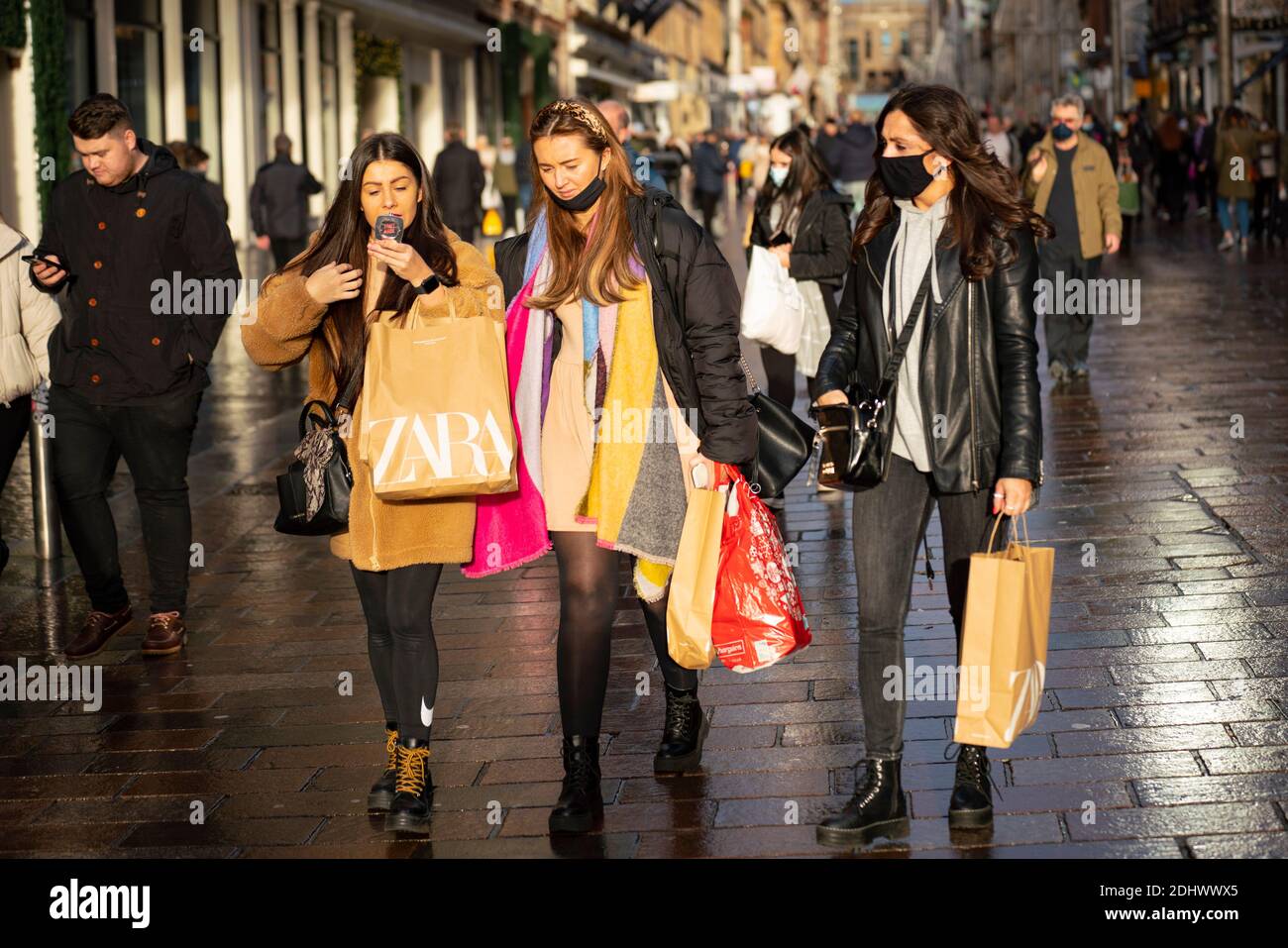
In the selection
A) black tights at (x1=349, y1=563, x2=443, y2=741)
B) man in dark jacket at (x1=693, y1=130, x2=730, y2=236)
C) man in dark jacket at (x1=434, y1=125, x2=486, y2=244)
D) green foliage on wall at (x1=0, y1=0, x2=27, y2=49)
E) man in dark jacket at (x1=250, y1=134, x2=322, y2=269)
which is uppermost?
green foliage on wall at (x1=0, y1=0, x2=27, y2=49)

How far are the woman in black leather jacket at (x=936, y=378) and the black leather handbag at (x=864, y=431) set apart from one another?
28mm

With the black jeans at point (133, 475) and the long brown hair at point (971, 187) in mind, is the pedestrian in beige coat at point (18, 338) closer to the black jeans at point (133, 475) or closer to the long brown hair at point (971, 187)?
the black jeans at point (133, 475)

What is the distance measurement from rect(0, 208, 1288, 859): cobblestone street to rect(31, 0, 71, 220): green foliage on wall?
39.0 feet

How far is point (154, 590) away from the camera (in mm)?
6969

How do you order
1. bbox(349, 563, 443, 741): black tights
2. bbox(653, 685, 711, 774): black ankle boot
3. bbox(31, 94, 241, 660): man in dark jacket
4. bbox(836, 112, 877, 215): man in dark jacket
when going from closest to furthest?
bbox(349, 563, 443, 741): black tights → bbox(653, 685, 711, 774): black ankle boot → bbox(31, 94, 241, 660): man in dark jacket → bbox(836, 112, 877, 215): man in dark jacket

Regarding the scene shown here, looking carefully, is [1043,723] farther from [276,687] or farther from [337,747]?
[276,687]

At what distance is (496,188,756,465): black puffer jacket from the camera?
15.6ft

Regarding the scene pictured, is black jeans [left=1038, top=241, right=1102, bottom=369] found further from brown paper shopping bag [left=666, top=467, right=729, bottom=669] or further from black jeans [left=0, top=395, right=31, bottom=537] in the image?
brown paper shopping bag [left=666, top=467, right=729, bottom=669]

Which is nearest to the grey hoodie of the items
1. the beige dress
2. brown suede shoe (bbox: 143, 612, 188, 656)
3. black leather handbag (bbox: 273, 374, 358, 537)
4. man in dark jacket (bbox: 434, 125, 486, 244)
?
the beige dress

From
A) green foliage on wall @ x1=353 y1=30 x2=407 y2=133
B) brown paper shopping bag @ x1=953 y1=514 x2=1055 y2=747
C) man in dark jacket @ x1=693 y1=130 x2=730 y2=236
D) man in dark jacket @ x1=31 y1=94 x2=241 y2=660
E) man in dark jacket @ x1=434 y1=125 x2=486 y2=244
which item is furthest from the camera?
green foliage on wall @ x1=353 y1=30 x2=407 y2=133

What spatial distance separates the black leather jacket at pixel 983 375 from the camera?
4.59 meters

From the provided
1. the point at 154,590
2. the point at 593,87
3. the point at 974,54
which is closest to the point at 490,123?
the point at 593,87

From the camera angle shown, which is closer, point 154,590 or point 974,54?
point 154,590
